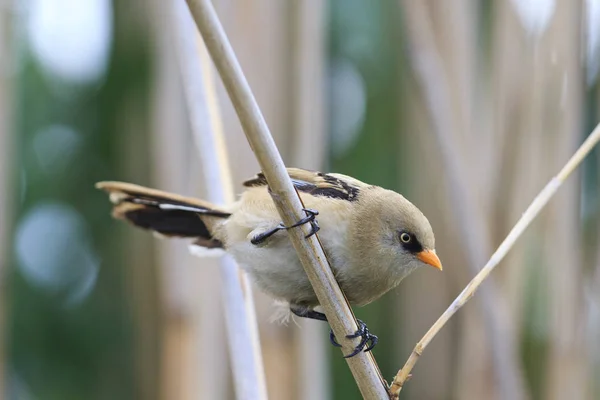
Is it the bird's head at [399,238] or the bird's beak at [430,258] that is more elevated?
the bird's head at [399,238]

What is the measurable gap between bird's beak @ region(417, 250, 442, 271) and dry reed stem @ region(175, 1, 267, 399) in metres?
0.34

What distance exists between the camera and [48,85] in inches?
131

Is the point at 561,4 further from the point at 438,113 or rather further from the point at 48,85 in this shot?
the point at 48,85

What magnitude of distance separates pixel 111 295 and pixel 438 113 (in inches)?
81.7

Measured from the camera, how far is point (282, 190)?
36.5 inches

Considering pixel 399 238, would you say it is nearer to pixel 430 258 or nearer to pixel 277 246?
pixel 430 258

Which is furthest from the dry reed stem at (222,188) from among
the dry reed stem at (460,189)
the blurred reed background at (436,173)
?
the dry reed stem at (460,189)

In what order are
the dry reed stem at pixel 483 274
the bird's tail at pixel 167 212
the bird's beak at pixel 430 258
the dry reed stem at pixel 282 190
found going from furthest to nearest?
the bird's tail at pixel 167 212 → the bird's beak at pixel 430 258 → the dry reed stem at pixel 483 274 → the dry reed stem at pixel 282 190

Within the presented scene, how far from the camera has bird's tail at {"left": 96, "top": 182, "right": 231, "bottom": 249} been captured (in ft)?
4.85

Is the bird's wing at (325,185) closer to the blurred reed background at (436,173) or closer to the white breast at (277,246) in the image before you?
the white breast at (277,246)

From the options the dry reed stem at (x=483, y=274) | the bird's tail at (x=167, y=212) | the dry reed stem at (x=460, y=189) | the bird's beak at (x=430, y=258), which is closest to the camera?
the dry reed stem at (x=483, y=274)

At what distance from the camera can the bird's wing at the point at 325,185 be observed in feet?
4.46

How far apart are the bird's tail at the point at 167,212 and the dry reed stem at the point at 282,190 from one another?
493 mm

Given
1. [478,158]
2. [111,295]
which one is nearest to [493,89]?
[478,158]
